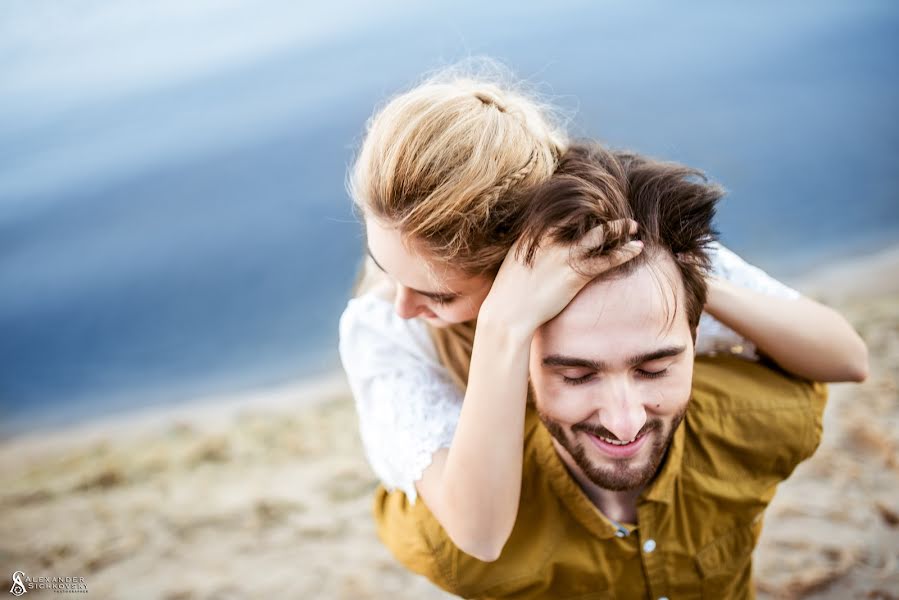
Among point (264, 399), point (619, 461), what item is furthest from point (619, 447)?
point (264, 399)

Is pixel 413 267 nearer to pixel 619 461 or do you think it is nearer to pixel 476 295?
pixel 476 295

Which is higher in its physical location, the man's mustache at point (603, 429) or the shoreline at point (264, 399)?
the man's mustache at point (603, 429)

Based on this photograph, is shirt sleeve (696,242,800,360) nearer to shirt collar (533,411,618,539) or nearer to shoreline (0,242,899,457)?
shirt collar (533,411,618,539)

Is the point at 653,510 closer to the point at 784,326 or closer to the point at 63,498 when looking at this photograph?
the point at 784,326

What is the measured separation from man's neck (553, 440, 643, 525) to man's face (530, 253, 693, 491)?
0.54 feet

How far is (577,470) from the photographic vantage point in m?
2.08

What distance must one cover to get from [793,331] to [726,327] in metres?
0.21

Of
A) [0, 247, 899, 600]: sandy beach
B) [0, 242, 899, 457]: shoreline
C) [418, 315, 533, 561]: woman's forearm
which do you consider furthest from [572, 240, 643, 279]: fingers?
[0, 242, 899, 457]: shoreline

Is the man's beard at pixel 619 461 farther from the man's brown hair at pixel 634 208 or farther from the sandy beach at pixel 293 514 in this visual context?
the sandy beach at pixel 293 514

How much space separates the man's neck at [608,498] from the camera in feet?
6.86

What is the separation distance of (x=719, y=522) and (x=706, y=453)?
21 centimetres

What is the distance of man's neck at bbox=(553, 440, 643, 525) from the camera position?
209cm

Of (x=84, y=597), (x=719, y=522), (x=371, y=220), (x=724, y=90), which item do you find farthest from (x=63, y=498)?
(x=724, y=90)

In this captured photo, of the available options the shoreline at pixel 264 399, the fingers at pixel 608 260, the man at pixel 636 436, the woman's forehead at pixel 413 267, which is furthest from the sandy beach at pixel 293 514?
the fingers at pixel 608 260
